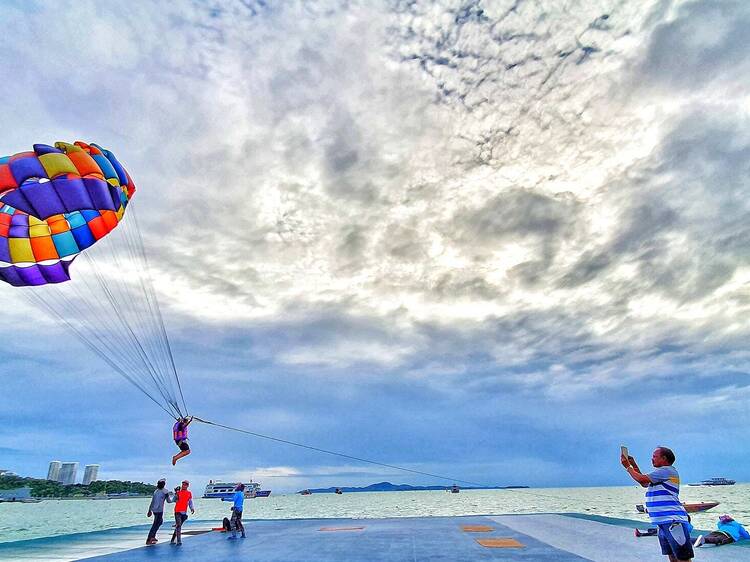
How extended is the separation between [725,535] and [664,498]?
882 centimetres

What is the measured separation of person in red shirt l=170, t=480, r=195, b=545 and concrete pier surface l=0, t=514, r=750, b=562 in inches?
15.7

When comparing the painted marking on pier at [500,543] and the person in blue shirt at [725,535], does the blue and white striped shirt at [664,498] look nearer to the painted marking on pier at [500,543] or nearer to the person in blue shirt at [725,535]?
the painted marking on pier at [500,543]

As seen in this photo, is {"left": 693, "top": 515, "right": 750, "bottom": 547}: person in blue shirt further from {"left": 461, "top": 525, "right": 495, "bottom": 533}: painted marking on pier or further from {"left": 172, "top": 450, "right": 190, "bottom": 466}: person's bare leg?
{"left": 172, "top": 450, "right": 190, "bottom": 466}: person's bare leg

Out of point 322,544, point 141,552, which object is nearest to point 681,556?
point 322,544

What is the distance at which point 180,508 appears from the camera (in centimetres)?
1455

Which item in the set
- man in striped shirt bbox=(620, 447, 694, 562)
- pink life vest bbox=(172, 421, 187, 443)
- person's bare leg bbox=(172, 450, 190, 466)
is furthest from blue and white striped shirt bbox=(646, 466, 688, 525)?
pink life vest bbox=(172, 421, 187, 443)

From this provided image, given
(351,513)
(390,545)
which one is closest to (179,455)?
(390,545)

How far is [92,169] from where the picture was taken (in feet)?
38.4

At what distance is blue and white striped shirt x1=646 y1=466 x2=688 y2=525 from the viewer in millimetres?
5848

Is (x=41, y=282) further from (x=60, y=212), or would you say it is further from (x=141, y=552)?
(x=141, y=552)

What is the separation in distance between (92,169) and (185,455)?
8380mm

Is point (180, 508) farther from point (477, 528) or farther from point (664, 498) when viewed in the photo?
point (664, 498)

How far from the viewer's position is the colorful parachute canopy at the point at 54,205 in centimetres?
1084

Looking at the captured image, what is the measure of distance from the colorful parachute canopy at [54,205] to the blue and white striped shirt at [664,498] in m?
12.8
